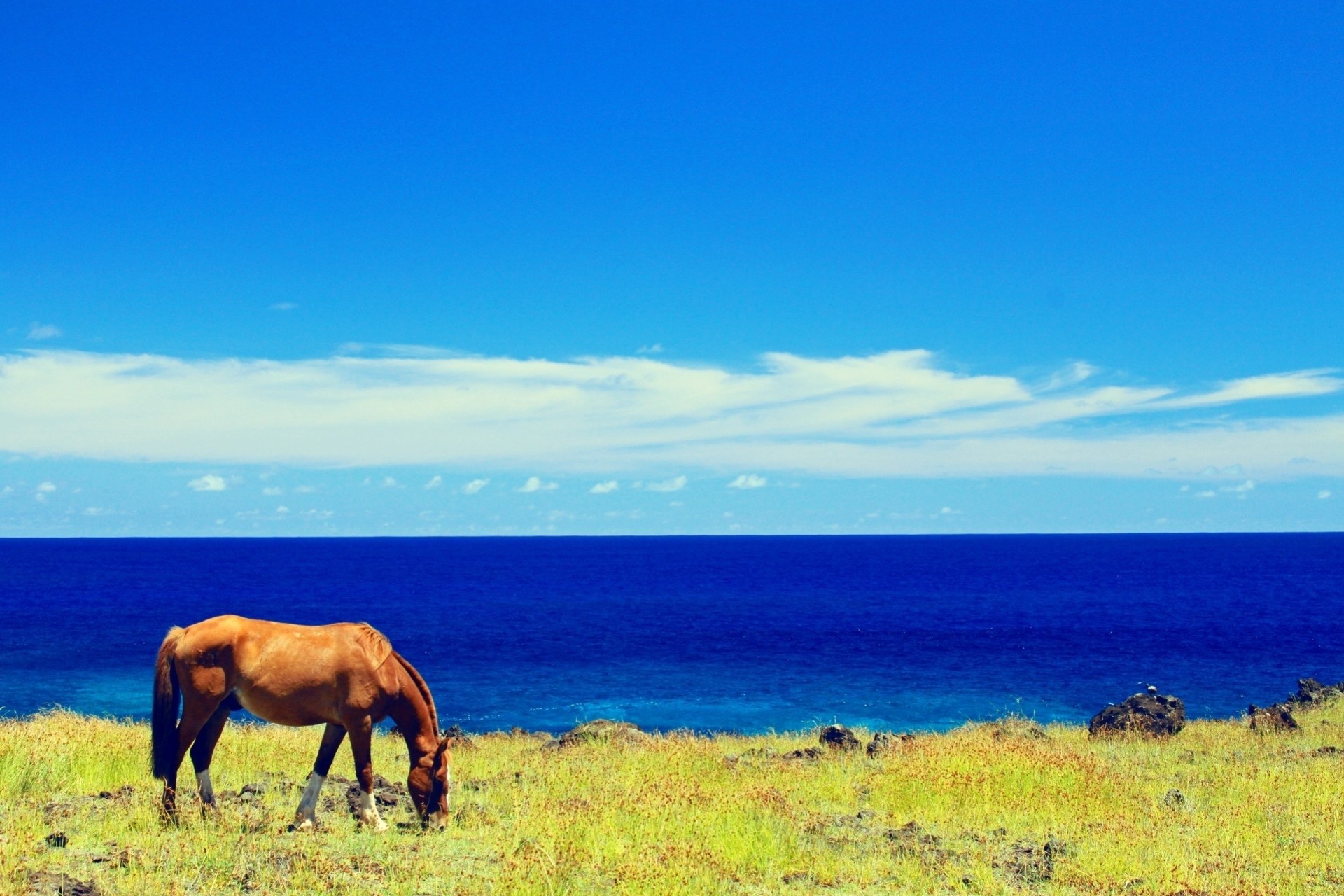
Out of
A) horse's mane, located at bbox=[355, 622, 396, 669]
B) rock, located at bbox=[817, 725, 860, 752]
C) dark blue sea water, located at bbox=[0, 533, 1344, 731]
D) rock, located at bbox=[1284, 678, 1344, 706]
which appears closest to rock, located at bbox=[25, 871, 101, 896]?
horse's mane, located at bbox=[355, 622, 396, 669]

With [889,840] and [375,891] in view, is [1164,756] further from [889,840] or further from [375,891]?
[375,891]

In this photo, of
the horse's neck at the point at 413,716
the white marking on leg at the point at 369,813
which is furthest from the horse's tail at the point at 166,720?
the horse's neck at the point at 413,716

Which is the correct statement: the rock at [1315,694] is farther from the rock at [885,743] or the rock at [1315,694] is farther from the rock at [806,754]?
the rock at [806,754]

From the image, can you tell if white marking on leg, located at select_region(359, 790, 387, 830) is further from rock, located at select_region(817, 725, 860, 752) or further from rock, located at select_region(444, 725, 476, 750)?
rock, located at select_region(817, 725, 860, 752)

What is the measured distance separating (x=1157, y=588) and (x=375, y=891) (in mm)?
117679

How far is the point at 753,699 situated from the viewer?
1479 inches

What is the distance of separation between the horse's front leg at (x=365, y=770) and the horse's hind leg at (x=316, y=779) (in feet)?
0.63

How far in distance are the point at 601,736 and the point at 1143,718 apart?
1288 centimetres

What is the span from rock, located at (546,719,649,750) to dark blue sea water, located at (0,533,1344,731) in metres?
12.9

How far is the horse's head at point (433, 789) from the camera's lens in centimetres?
987

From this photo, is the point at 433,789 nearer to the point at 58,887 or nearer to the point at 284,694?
the point at 284,694

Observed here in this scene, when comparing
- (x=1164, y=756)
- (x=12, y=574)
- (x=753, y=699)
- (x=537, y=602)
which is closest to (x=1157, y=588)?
(x=537, y=602)

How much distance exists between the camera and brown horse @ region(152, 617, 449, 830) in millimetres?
9484

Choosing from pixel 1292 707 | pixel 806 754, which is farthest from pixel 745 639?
pixel 806 754
